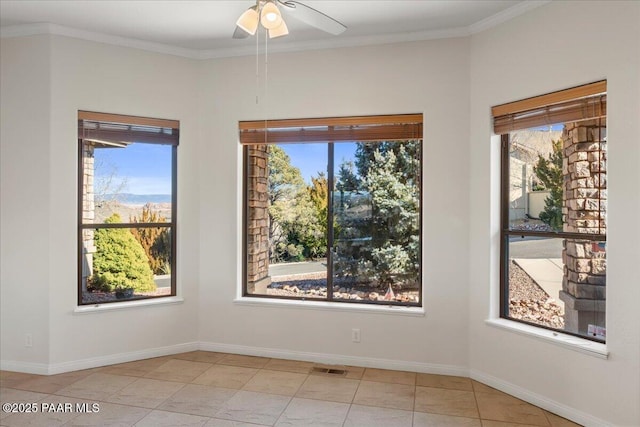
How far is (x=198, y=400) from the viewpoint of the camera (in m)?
3.00

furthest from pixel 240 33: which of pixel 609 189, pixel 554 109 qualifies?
pixel 609 189

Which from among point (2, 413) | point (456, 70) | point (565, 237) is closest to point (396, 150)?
point (456, 70)

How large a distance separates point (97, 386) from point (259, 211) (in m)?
1.92

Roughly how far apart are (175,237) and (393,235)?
6.61 ft

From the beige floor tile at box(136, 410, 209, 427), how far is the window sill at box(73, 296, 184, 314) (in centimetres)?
120

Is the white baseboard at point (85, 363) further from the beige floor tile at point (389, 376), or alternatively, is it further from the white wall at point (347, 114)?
the beige floor tile at point (389, 376)

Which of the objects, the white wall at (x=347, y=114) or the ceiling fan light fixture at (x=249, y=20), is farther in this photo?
the white wall at (x=347, y=114)

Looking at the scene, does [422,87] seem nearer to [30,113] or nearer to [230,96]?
[230,96]

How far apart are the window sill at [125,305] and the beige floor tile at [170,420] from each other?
3.95ft

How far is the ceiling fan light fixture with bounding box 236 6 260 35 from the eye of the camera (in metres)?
2.36

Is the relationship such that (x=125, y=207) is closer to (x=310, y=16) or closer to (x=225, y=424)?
(x=225, y=424)

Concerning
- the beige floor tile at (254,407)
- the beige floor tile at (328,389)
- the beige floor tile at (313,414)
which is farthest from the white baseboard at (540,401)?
the beige floor tile at (254,407)

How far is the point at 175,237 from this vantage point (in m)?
3.95

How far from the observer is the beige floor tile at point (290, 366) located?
356cm
